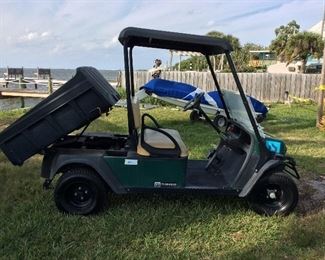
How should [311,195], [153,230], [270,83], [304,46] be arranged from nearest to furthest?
[153,230]
[311,195]
[270,83]
[304,46]

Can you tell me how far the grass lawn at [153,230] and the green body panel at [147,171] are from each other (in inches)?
13.0

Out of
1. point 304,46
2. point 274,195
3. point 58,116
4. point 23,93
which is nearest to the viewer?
point 58,116

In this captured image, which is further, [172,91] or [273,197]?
[172,91]

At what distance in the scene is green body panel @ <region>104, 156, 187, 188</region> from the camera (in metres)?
4.00

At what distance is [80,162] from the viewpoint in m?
4.04

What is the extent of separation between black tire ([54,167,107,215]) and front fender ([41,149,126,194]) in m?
0.09

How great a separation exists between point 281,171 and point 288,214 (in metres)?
0.45

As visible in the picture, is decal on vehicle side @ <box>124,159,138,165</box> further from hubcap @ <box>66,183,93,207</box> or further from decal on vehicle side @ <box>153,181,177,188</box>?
hubcap @ <box>66,183,93,207</box>

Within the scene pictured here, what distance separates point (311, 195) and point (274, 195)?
3.14 feet

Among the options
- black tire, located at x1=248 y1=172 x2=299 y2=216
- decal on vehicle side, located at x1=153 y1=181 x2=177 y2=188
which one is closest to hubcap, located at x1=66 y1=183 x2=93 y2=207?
decal on vehicle side, located at x1=153 y1=181 x2=177 y2=188

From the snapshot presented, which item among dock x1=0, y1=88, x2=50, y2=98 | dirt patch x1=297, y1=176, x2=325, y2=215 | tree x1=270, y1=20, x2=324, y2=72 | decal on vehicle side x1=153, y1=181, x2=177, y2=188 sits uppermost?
tree x1=270, y1=20, x2=324, y2=72

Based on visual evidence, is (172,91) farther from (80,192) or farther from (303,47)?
(303,47)

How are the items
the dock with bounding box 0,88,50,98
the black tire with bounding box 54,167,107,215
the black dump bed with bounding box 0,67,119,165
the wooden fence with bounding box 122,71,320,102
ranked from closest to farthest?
the black dump bed with bounding box 0,67,119,165, the black tire with bounding box 54,167,107,215, the wooden fence with bounding box 122,71,320,102, the dock with bounding box 0,88,50,98

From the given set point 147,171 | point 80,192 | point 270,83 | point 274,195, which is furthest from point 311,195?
point 270,83
